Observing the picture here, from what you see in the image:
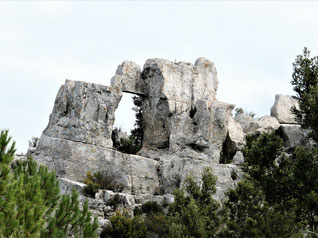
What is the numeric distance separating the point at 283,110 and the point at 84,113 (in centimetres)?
2289

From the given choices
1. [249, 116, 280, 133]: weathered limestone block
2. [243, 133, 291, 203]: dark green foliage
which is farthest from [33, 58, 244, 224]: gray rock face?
[243, 133, 291, 203]: dark green foliage

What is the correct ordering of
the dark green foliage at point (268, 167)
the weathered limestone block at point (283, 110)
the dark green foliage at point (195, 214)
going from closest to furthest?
the dark green foliage at point (268, 167) → the dark green foliage at point (195, 214) → the weathered limestone block at point (283, 110)

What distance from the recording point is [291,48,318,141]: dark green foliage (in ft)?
69.3

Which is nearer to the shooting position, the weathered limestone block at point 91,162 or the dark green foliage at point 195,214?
the dark green foliage at point 195,214

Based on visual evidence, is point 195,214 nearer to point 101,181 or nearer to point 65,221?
point 65,221

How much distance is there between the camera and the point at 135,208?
3266 centimetres

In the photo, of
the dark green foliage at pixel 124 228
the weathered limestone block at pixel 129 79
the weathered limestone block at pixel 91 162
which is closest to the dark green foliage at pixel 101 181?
the weathered limestone block at pixel 91 162

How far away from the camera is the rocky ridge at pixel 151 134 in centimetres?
3450

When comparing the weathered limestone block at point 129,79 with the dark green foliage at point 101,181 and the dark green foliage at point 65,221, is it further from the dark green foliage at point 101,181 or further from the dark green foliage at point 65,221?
the dark green foliage at point 65,221

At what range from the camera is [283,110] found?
49.5m

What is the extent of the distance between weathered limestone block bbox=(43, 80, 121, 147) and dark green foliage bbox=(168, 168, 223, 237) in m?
11.0

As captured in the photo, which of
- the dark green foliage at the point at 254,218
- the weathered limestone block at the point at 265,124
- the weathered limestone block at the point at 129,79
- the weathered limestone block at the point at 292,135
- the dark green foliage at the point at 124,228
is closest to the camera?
the dark green foliage at the point at 254,218

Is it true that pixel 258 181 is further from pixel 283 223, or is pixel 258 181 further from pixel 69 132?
pixel 69 132

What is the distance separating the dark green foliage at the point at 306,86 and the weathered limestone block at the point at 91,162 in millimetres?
15659
